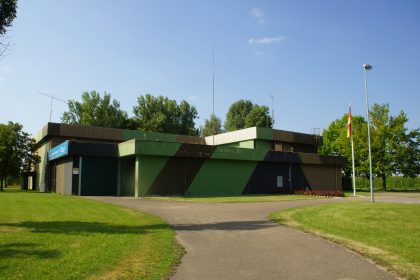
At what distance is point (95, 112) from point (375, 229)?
6599 centimetres

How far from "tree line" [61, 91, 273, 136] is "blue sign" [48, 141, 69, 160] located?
1159 inches

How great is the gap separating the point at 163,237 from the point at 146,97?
69761mm

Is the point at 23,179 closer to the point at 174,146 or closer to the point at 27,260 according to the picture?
the point at 174,146

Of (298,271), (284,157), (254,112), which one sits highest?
(254,112)

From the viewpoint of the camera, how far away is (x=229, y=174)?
131 ft

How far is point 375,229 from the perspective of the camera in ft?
46.0

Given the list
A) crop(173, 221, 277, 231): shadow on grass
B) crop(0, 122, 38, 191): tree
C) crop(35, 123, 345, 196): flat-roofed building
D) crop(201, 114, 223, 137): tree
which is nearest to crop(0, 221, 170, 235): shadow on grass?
crop(173, 221, 277, 231): shadow on grass

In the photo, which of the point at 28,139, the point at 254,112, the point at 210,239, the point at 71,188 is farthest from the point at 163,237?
the point at 254,112

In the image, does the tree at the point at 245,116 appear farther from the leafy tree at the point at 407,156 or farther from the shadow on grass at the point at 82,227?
the shadow on grass at the point at 82,227

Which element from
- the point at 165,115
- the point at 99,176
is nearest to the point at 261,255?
the point at 99,176

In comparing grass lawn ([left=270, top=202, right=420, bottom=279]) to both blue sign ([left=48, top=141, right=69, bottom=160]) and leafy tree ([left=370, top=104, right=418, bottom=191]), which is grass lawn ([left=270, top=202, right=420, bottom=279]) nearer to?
blue sign ([left=48, top=141, right=69, bottom=160])

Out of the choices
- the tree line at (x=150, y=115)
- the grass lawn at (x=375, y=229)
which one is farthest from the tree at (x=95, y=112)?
the grass lawn at (x=375, y=229)

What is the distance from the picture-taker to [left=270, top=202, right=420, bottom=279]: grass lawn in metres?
9.26

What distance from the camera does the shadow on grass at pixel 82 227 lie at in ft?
39.5
